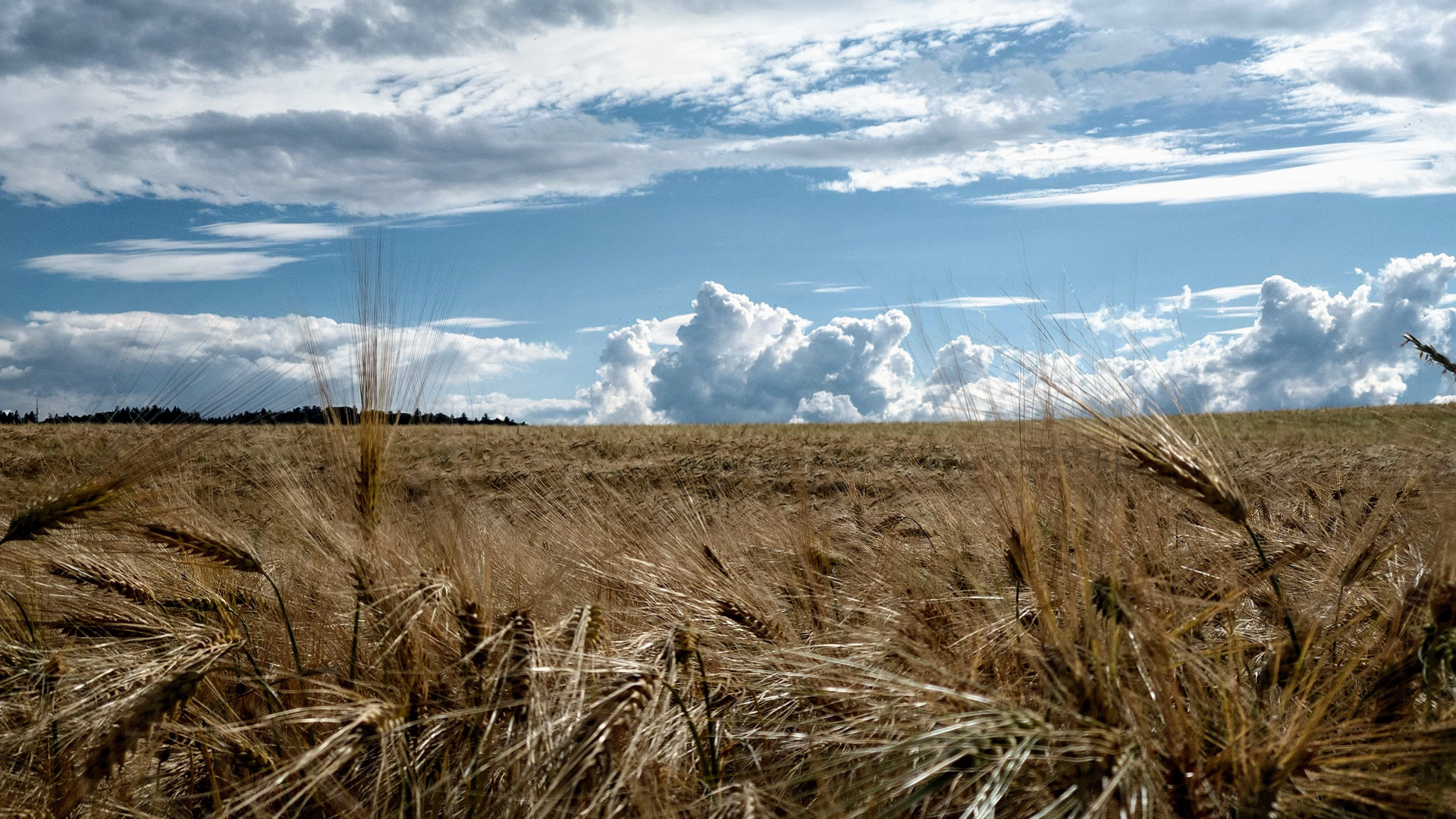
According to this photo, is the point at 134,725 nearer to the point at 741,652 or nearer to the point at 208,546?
the point at 208,546

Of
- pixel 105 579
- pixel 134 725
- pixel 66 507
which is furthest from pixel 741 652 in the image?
pixel 105 579

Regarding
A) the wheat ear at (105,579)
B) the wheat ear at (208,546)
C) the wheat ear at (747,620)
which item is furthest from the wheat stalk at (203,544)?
the wheat ear at (747,620)

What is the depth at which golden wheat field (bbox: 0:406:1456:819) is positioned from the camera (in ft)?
5.47

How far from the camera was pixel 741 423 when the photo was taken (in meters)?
23.4

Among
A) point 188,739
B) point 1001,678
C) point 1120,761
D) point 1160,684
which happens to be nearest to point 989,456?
point 1001,678

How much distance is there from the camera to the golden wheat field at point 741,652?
167cm

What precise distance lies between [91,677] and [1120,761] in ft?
8.94

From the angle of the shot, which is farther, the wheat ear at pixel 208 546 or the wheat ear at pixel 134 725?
the wheat ear at pixel 208 546

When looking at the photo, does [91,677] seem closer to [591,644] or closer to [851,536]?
[591,644]

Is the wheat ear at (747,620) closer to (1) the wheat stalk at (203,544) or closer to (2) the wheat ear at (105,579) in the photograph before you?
(1) the wheat stalk at (203,544)

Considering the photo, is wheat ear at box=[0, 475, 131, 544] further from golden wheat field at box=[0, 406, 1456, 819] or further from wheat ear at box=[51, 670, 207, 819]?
wheat ear at box=[51, 670, 207, 819]

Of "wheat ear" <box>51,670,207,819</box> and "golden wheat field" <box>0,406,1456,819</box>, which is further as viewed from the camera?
"wheat ear" <box>51,670,207,819</box>

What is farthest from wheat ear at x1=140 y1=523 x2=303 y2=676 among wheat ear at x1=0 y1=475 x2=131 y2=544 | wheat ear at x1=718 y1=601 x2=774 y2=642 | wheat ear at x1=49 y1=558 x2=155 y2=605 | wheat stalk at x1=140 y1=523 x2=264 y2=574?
wheat ear at x1=718 y1=601 x2=774 y2=642

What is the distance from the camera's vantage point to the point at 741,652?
2.43m
